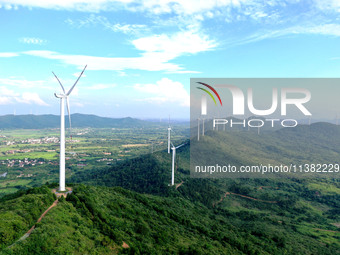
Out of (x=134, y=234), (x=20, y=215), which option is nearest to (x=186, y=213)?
(x=134, y=234)

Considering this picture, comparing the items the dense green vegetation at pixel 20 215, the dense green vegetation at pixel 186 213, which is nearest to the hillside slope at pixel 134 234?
the dense green vegetation at pixel 186 213

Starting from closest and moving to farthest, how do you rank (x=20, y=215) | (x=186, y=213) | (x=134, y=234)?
(x=20, y=215) < (x=134, y=234) < (x=186, y=213)

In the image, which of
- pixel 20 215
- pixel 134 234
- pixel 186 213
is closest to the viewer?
pixel 20 215

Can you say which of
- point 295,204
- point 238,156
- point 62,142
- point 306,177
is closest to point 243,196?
point 295,204

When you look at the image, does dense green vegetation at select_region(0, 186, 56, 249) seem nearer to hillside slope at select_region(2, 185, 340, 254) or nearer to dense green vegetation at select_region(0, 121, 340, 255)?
dense green vegetation at select_region(0, 121, 340, 255)

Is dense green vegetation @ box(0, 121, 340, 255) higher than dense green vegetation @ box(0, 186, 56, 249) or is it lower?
lower

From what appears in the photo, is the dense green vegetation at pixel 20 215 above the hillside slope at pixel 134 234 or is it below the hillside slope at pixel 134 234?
A: above

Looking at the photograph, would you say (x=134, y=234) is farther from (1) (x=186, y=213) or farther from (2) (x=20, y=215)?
(1) (x=186, y=213)

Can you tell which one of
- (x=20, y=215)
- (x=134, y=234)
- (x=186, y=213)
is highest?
(x=20, y=215)

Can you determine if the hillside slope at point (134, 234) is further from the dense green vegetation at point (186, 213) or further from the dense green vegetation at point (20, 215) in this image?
the dense green vegetation at point (20, 215)

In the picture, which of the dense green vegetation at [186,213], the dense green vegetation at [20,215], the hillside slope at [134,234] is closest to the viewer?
the dense green vegetation at [20,215]

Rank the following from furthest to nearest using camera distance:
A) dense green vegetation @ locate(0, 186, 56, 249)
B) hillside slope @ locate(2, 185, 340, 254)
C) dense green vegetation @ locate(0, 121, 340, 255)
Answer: dense green vegetation @ locate(0, 121, 340, 255) < hillside slope @ locate(2, 185, 340, 254) < dense green vegetation @ locate(0, 186, 56, 249)

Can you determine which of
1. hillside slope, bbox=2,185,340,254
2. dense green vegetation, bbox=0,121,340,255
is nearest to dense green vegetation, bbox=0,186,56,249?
dense green vegetation, bbox=0,121,340,255
